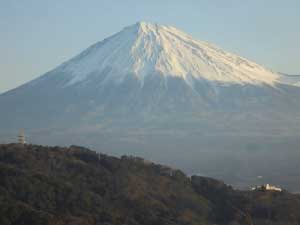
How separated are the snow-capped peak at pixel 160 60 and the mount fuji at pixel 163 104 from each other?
0.67 feet

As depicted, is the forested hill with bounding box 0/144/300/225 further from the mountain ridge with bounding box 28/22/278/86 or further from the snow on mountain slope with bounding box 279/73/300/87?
the snow on mountain slope with bounding box 279/73/300/87

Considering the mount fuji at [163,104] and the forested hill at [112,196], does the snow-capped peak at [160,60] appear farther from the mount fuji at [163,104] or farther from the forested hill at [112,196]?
the forested hill at [112,196]

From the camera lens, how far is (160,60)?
165000 mm

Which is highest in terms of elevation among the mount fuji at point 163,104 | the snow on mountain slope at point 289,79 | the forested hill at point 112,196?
the snow on mountain slope at point 289,79

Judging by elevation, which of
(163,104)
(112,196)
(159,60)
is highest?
(159,60)

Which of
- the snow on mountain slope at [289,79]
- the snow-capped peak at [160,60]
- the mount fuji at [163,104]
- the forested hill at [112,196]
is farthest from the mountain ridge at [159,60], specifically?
the forested hill at [112,196]

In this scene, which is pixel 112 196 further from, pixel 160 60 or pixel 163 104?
pixel 160 60

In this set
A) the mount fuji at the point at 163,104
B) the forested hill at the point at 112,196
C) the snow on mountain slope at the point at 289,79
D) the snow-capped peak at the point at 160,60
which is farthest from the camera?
the snow on mountain slope at the point at 289,79

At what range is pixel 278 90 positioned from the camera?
159125 mm

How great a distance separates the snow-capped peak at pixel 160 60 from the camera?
162 metres

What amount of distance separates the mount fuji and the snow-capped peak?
20 centimetres

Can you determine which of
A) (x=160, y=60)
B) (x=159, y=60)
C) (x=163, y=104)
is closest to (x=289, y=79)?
(x=160, y=60)

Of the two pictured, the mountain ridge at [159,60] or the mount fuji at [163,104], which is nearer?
the mount fuji at [163,104]

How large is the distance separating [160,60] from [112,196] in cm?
10922
